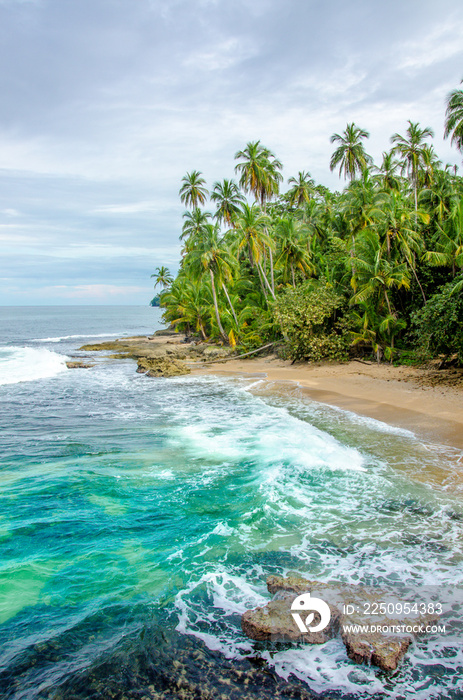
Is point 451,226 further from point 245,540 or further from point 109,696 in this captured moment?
point 109,696

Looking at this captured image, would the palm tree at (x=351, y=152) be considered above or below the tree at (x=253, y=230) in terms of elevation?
above

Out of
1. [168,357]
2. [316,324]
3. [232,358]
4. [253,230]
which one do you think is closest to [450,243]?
[316,324]

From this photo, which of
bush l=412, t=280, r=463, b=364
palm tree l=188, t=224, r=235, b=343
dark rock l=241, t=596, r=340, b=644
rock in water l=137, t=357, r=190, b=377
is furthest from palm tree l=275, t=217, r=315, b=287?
dark rock l=241, t=596, r=340, b=644

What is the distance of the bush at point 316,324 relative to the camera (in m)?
22.0

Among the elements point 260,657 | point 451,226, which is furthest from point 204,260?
point 260,657

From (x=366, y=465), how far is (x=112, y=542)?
17.3ft

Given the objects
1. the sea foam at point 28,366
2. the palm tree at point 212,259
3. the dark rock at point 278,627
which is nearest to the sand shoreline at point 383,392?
the dark rock at point 278,627

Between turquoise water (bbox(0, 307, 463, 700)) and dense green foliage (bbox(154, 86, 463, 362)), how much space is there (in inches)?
331

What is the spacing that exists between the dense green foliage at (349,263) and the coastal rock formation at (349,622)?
37.6 ft

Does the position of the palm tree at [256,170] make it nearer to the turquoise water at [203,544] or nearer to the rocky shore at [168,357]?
the rocky shore at [168,357]

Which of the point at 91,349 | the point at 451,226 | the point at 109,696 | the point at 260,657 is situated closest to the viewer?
the point at 109,696

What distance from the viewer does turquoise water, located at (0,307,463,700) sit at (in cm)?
391

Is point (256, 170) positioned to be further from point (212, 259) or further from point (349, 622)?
point (349, 622)

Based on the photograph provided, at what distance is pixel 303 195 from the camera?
41.7 meters
